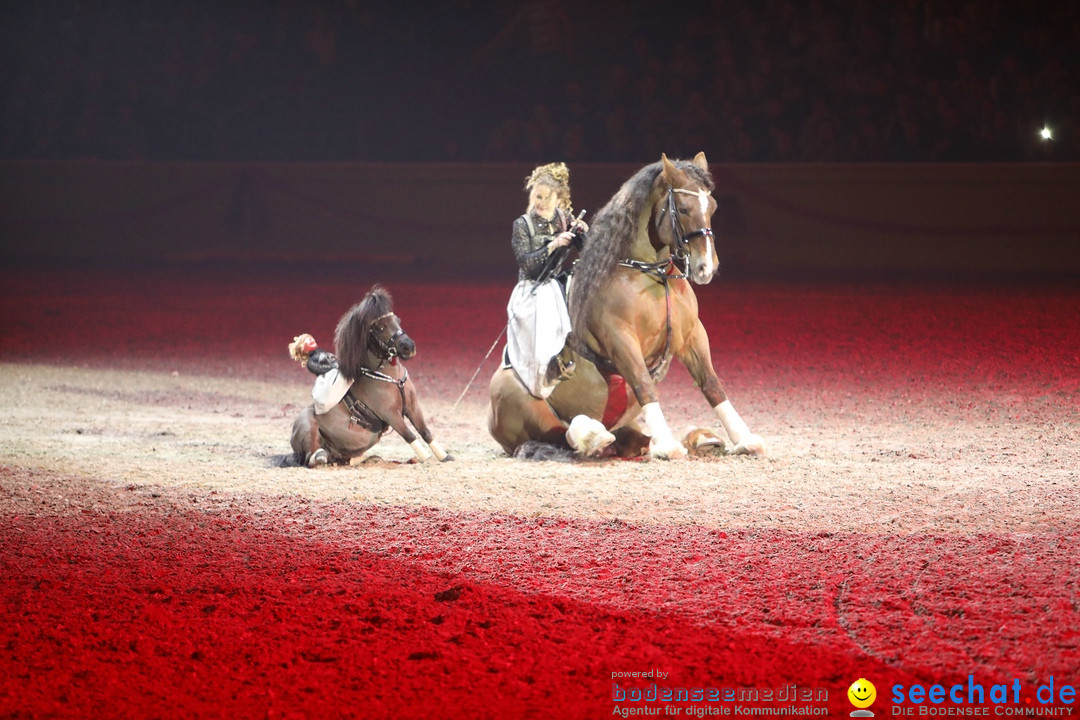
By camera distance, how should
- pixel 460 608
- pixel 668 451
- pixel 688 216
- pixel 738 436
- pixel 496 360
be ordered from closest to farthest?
pixel 460 608 < pixel 688 216 < pixel 668 451 < pixel 738 436 < pixel 496 360

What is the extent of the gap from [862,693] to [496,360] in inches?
341

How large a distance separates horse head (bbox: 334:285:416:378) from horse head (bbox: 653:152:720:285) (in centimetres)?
170

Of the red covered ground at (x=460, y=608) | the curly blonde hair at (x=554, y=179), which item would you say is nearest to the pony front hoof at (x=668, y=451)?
the red covered ground at (x=460, y=608)

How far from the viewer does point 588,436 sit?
6629 millimetres

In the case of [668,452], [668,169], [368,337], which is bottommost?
[668,452]

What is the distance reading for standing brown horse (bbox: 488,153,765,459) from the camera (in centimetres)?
653

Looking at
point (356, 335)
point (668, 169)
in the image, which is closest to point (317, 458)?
point (356, 335)

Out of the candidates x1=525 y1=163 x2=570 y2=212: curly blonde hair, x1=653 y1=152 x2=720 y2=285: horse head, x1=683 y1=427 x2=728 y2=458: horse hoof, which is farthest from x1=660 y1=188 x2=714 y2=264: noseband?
x1=683 y1=427 x2=728 y2=458: horse hoof

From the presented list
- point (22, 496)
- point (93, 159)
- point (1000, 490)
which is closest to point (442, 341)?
point (22, 496)

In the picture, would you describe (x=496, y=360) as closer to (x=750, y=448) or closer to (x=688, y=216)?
(x=750, y=448)

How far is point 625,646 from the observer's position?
12.0ft

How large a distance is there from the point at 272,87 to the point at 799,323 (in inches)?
527

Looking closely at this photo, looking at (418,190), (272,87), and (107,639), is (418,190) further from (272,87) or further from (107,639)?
(107,639)

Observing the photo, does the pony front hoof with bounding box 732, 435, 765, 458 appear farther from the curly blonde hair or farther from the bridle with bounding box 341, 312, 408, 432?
the bridle with bounding box 341, 312, 408, 432
